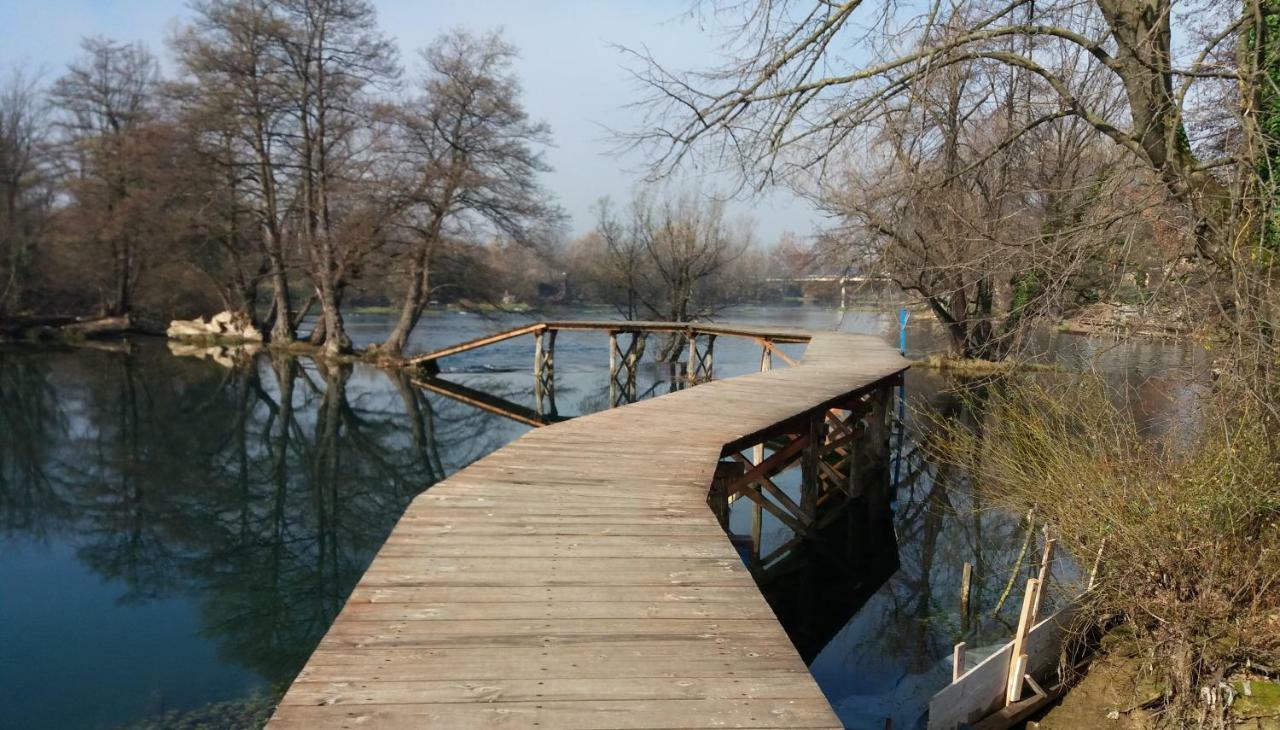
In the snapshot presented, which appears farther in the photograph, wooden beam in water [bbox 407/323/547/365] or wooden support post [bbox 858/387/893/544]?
wooden beam in water [bbox 407/323/547/365]

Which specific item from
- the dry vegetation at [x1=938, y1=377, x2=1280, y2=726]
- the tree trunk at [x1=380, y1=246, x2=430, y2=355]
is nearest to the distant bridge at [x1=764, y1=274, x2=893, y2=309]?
the dry vegetation at [x1=938, y1=377, x2=1280, y2=726]

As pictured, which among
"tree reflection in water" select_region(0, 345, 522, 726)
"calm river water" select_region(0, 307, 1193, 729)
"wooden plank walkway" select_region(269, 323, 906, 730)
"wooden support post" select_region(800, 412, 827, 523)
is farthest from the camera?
"wooden support post" select_region(800, 412, 827, 523)

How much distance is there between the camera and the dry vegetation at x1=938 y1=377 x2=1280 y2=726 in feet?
15.1

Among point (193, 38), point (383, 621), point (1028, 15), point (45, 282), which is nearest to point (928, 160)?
point (1028, 15)

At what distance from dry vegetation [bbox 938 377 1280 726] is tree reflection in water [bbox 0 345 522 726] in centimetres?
561

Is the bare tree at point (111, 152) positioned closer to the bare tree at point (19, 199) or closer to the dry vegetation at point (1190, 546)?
the bare tree at point (19, 199)

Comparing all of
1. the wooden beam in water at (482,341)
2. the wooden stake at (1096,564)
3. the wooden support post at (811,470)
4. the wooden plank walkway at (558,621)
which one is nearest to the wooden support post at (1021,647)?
the wooden stake at (1096,564)

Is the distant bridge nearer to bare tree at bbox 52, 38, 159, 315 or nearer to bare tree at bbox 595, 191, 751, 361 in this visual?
bare tree at bbox 595, 191, 751, 361

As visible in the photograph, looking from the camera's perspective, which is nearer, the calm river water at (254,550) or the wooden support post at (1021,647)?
the wooden support post at (1021,647)

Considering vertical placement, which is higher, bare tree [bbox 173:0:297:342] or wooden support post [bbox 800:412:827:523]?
bare tree [bbox 173:0:297:342]

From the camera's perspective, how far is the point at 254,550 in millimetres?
9359

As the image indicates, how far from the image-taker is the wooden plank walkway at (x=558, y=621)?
233cm

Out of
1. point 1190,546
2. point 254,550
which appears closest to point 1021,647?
point 1190,546

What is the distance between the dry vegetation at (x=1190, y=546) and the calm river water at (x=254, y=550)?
1.77 ft
